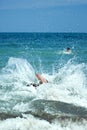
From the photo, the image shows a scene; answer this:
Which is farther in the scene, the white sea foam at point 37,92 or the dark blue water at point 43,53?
the dark blue water at point 43,53

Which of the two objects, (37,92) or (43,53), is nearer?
(37,92)

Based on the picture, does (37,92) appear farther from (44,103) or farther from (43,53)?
(43,53)

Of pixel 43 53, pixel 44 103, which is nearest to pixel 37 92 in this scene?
pixel 44 103

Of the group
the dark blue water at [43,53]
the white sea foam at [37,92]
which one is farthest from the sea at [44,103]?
the dark blue water at [43,53]

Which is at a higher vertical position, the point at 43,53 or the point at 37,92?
the point at 43,53

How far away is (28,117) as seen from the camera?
11.0m

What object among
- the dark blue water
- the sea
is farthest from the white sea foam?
the dark blue water

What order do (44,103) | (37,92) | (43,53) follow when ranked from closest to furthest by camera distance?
1. (44,103)
2. (37,92)
3. (43,53)

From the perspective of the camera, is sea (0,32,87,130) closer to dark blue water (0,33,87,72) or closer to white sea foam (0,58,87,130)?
white sea foam (0,58,87,130)

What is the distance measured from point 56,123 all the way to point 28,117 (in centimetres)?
86

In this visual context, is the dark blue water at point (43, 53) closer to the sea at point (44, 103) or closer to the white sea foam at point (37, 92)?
the white sea foam at point (37, 92)

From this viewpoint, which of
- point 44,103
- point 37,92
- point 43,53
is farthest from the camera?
point 43,53

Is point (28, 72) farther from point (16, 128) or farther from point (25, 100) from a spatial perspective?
point (16, 128)

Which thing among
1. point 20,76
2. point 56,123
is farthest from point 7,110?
point 20,76
